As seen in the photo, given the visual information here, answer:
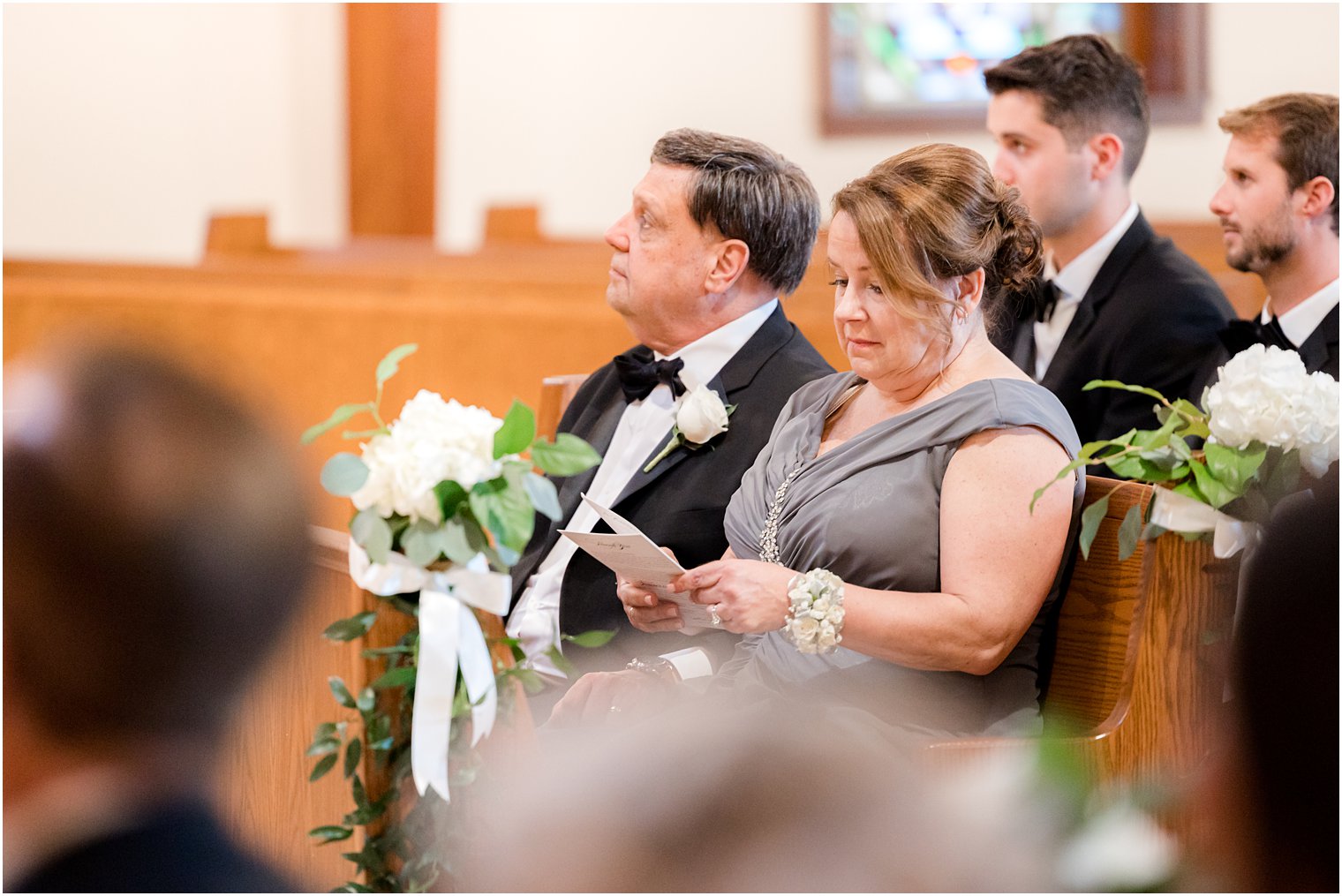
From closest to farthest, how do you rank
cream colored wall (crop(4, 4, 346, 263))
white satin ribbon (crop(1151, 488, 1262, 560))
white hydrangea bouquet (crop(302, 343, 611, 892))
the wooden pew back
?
white hydrangea bouquet (crop(302, 343, 611, 892)) → white satin ribbon (crop(1151, 488, 1262, 560)) → the wooden pew back → cream colored wall (crop(4, 4, 346, 263))

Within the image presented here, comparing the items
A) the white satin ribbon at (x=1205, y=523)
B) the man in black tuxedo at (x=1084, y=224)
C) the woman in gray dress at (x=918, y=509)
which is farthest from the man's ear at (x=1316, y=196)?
the white satin ribbon at (x=1205, y=523)

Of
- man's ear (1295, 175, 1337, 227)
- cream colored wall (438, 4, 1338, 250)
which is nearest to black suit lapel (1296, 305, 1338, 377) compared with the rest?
man's ear (1295, 175, 1337, 227)

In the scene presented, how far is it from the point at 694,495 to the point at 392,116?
600 centimetres

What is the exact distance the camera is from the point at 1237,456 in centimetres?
174

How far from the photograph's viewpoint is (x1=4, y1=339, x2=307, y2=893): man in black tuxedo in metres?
1.55

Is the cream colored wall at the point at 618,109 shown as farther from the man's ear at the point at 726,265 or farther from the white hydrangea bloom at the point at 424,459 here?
the white hydrangea bloom at the point at 424,459

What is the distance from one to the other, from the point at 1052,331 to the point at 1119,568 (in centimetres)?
127

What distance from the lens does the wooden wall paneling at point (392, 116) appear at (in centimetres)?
761

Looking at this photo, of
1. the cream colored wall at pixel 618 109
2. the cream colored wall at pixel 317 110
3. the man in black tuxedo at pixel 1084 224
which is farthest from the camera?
the cream colored wall at pixel 317 110

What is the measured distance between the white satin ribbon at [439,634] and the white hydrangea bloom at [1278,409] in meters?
0.94

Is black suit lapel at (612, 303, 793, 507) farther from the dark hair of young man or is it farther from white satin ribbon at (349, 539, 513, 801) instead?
the dark hair of young man

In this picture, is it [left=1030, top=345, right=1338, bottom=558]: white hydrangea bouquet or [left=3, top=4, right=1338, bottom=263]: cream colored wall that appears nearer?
[left=1030, top=345, right=1338, bottom=558]: white hydrangea bouquet

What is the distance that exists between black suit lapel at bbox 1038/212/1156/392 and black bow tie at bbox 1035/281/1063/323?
0.06 meters

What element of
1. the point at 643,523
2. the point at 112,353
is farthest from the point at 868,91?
the point at 112,353
